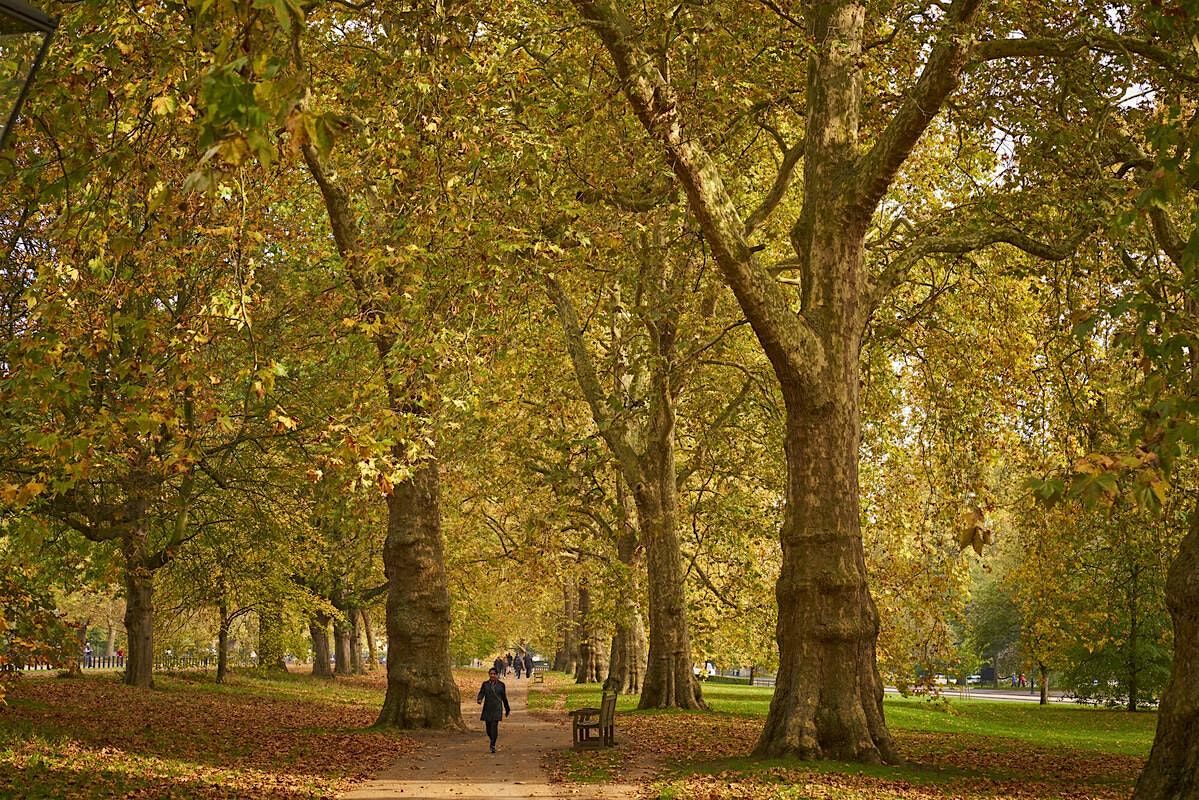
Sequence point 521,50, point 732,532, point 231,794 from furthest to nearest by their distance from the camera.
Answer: point 732,532
point 521,50
point 231,794

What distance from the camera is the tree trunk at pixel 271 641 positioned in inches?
1361

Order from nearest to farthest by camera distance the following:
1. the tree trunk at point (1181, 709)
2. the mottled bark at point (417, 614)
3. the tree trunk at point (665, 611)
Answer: the tree trunk at point (1181, 709), the mottled bark at point (417, 614), the tree trunk at point (665, 611)

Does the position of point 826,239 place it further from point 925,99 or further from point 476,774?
point 476,774

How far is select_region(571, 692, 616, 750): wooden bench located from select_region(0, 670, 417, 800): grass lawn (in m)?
2.59

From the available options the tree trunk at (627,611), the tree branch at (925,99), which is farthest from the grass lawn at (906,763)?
the tree branch at (925,99)

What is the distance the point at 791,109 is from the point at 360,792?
497 inches

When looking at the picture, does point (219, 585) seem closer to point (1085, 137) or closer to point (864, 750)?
point (864, 750)

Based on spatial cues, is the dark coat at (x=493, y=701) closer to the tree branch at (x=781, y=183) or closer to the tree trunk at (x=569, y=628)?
the tree branch at (x=781, y=183)

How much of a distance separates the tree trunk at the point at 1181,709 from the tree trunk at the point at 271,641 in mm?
27451

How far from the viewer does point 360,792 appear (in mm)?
12289

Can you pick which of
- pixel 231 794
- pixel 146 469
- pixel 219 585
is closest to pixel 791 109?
pixel 146 469

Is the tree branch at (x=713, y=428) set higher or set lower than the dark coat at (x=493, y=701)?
higher

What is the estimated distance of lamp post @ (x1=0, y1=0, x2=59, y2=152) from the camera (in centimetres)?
360

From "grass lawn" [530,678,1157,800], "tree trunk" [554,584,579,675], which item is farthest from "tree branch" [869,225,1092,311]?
"tree trunk" [554,584,579,675]
